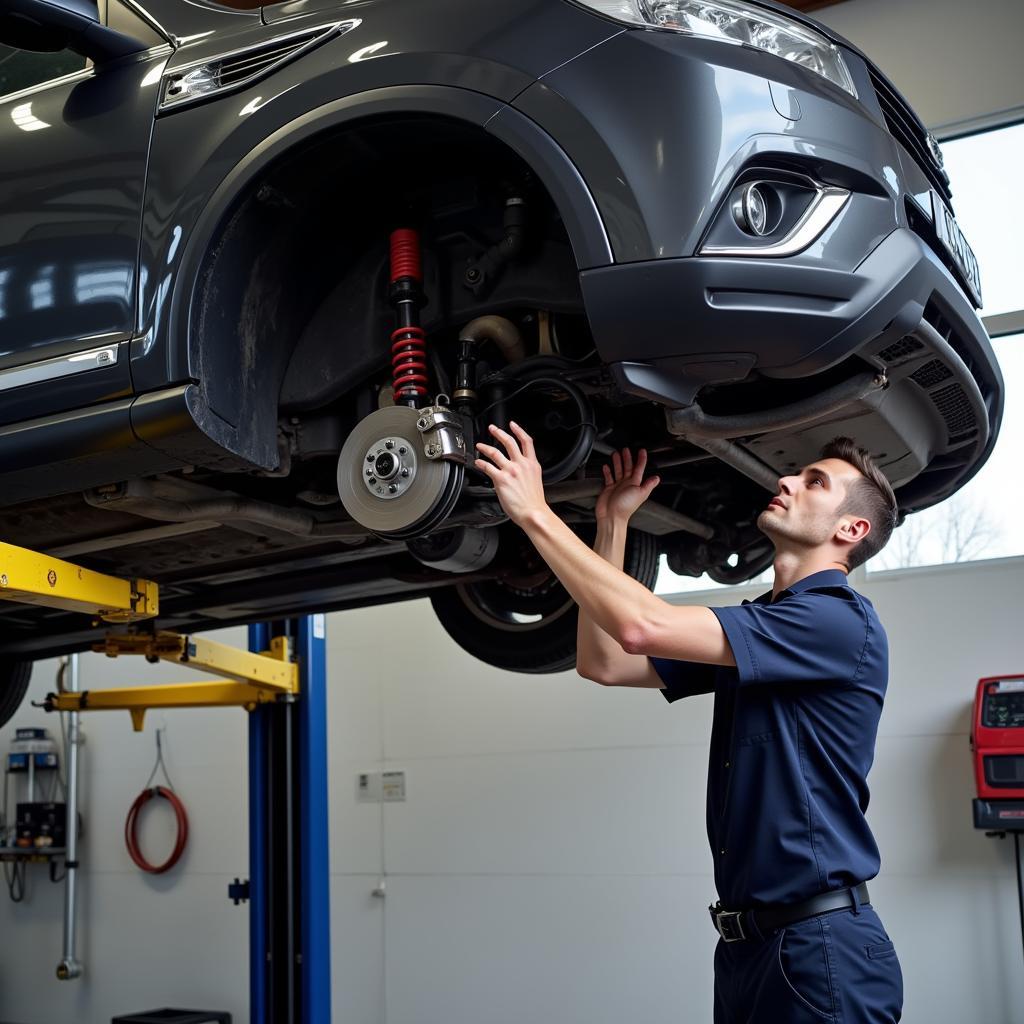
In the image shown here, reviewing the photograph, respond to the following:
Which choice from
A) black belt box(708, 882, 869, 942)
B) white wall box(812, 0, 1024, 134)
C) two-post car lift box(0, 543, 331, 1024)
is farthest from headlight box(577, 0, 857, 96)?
white wall box(812, 0, 1024, 134)

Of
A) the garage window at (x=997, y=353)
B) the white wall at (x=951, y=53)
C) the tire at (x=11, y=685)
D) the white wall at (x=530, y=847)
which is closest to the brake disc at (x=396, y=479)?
the tire at (x=11, y=685)

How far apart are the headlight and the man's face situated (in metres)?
0.59

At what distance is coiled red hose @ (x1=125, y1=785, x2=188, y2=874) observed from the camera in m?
5.88

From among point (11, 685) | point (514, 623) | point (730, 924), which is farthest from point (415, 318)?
point (11, 685)

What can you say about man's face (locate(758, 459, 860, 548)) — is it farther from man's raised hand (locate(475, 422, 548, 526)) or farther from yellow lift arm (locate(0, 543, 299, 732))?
yellow lift arm (locate(0, 543, 299, 732))

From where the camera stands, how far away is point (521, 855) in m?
4.97

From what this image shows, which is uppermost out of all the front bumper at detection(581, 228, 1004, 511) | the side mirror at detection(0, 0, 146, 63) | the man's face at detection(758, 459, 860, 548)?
the side mirror at detection(0, 0, 146, 63)

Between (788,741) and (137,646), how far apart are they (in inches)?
83.0

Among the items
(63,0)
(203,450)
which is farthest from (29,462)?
(63,0)

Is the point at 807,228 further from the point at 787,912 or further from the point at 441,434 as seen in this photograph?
the point at 787,912

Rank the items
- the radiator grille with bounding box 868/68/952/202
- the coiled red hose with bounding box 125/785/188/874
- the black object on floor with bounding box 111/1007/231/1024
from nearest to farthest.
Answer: the radiator grille with bounding box 868/68/952/202, the black object on floor with bounding box 111/1007/231/1024, the coiled red hose with bounding box 125/785/188/874

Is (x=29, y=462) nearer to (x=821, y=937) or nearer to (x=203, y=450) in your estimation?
(x=203, y=450)

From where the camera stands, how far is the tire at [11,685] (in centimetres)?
393

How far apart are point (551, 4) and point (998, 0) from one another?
415 cm
